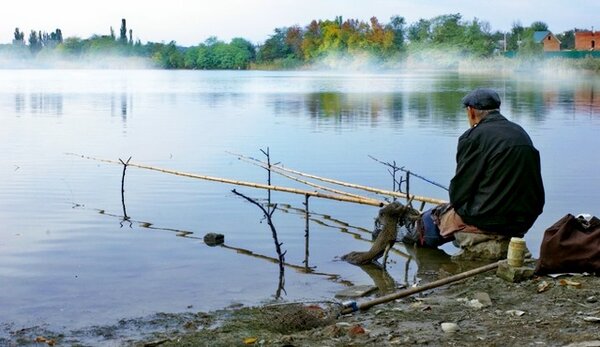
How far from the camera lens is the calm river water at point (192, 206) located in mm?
8945

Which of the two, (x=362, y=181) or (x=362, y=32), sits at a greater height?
(x=362, y=32)

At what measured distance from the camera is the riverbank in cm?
598

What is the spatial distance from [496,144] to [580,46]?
422 feet

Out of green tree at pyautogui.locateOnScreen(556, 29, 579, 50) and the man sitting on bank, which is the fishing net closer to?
the man sitting on bank

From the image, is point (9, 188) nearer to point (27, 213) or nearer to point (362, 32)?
point (27, 213)

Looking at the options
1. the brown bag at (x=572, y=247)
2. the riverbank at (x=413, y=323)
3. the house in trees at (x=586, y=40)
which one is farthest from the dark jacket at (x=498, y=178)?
the house in trees at (x=586, y=40)

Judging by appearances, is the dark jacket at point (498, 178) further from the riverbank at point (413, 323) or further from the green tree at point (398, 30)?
the green tree at point (398, 30)

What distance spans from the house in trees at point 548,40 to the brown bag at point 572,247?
5034 inches

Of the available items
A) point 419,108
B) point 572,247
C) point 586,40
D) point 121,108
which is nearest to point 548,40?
point 586,40

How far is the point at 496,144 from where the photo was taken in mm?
8453

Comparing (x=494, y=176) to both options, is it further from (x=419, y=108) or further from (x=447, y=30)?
(x=447, y=30)

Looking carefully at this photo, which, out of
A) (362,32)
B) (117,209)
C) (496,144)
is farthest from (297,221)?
(362,32)

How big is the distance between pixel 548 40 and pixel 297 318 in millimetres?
130865

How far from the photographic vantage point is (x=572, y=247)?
23.4 feet
